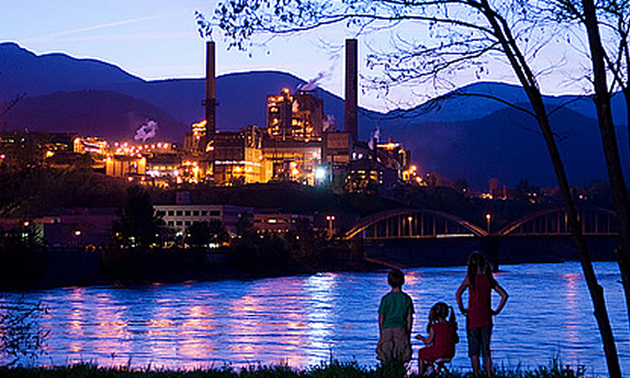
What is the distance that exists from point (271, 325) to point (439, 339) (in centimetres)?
3349

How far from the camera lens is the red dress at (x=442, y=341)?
38.5 ft

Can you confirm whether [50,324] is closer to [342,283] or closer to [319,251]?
[342,283]

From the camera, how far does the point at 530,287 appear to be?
80.1m

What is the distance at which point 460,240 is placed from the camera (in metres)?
138

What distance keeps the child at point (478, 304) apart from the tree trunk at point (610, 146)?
198 centimetres

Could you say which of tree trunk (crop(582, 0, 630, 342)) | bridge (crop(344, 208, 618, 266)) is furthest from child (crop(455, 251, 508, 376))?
bridge (crop(344, 208, 618, 266))

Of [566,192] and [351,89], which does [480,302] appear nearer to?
[566,192]

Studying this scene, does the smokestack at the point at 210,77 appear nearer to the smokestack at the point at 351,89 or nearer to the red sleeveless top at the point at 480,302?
the smokestack at the point at 351,89

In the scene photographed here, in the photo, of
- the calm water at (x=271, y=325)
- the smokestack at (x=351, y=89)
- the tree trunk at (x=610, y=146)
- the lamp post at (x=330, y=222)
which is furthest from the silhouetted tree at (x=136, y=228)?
the tree trunk at (x=610, y=146)

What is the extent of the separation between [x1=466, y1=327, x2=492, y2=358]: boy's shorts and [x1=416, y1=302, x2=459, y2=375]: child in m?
0.23

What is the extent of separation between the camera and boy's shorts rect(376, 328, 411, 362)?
11.3 metres

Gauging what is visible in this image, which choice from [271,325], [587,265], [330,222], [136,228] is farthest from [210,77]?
[587,265]

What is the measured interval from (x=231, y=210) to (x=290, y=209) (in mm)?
22833

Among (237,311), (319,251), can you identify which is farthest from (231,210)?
(237,311)
